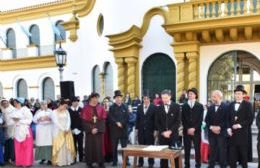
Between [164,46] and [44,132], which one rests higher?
[164,46]

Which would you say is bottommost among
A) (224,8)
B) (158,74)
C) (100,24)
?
(158,74)

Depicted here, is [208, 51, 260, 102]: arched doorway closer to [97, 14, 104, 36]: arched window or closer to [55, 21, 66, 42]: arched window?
[97, 14, 104, 36]: arched window

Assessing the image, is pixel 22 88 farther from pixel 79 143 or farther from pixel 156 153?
pixel 156 153

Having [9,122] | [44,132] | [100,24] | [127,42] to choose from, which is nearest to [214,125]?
[44,132]

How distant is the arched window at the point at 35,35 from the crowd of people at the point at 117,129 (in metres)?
18.5

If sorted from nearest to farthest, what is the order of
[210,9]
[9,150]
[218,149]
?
[218,149] → [9,150] → [210,9]

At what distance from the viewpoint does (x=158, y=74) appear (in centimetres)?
1675

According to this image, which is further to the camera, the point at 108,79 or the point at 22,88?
the point at 22,88

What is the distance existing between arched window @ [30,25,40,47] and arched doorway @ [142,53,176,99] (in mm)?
14202

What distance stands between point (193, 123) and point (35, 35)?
2234 cm

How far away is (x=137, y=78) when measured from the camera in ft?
55.6

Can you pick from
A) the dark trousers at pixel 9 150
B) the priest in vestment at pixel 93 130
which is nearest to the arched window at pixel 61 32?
the dark trousers at pixel 9 150

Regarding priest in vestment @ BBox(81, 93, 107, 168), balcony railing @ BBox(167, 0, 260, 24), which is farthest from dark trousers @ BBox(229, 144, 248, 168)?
balcony railing @ BBox(167, 0, 260, 24)

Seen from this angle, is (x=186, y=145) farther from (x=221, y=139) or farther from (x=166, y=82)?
(x=166, y=82)
